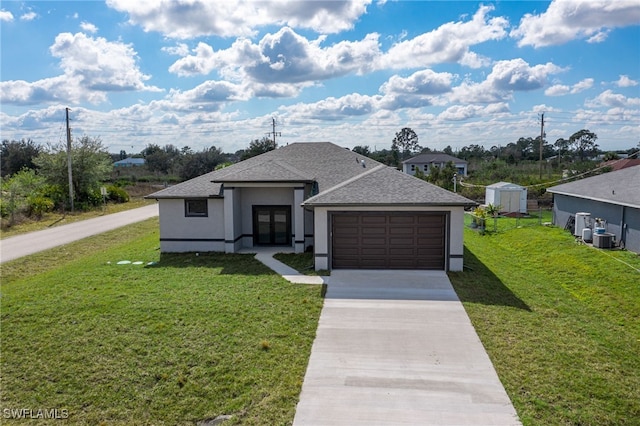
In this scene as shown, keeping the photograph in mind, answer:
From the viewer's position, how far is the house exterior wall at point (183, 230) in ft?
57.8

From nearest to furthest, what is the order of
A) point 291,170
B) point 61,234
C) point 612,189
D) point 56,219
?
1. point 291,170
2. point 612,189
3. point 61,234
4. point 56,219

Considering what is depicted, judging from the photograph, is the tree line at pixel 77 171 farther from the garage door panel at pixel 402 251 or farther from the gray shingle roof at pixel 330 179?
the garage door panel at pixel 402 251

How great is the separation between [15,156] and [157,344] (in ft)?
196

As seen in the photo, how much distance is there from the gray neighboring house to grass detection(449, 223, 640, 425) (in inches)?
50.8

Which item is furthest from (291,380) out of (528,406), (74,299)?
(74,299)

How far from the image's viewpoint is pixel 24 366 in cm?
778

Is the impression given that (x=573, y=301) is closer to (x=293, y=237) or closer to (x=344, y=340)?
(x=344, y=340)

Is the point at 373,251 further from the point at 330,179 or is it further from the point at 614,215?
the point at 614,215

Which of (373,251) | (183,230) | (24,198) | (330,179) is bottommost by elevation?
(373,251)

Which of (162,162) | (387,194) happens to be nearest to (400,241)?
(387,194)

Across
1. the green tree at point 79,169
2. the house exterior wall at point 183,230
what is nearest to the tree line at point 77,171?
the green tree at point 79,169

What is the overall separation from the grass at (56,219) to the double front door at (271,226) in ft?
47.3

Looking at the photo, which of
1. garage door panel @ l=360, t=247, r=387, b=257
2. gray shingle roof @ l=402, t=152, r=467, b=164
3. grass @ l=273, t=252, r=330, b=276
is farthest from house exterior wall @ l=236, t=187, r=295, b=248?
gray shingle roof @ l=402, t=152, r=467, b=164

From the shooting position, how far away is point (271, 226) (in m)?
18.3
